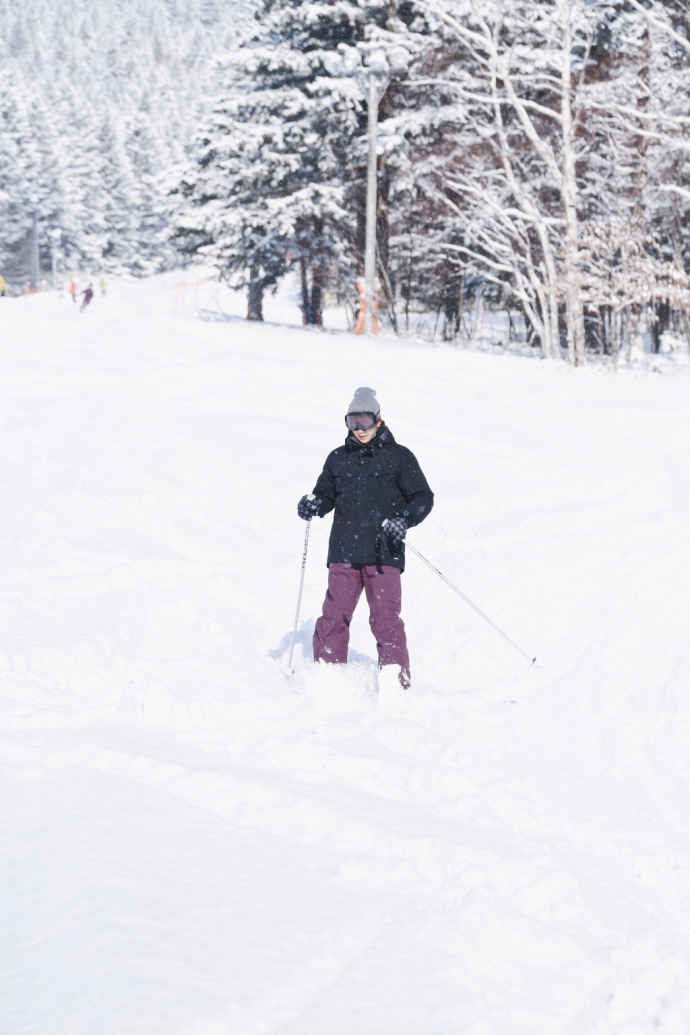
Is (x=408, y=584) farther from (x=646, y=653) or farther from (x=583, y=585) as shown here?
(x=646, y=653)

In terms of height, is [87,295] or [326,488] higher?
[87,295]

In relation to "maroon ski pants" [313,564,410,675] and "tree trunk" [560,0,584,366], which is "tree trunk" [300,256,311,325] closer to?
"tree trunk" [560,0,584,366]

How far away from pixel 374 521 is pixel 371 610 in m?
0.54

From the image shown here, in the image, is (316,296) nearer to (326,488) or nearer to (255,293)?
(255,293)

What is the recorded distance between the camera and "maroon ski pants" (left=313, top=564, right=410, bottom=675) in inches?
233

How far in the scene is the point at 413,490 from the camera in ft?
19.2

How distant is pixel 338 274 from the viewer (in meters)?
31.1

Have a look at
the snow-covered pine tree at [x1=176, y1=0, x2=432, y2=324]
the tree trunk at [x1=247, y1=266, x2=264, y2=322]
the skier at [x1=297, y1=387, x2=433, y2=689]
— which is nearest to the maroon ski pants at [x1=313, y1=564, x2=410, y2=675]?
the skier at [x1=297, y1=387, x2=433, y2=689]

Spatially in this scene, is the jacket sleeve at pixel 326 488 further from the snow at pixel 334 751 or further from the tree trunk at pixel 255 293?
the tree trunk at pixel 255 293

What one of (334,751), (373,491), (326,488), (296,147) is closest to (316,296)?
(296,147)

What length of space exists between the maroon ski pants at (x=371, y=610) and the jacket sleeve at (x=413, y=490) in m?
0.38

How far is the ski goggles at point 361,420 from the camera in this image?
5730 millimetres

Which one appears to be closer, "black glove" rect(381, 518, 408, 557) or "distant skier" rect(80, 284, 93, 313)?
"black glove" rect(381, 518, 408, 557)

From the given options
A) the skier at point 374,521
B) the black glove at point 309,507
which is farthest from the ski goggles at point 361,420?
the black glove at point 309,507
